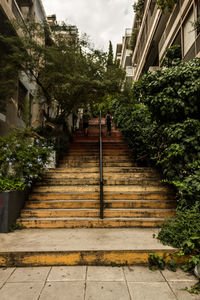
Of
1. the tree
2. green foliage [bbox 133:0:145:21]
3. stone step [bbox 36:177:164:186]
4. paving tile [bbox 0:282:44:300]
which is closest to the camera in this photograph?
paving tile [bbox 0:282:44:300]

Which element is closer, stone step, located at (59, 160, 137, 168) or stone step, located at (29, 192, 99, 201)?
stone step, located at (29, 192, 99, 201)

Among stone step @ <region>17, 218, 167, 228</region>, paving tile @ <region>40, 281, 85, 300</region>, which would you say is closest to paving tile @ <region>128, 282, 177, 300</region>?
paving tile @ <region>40, 281, 85, 300</region>

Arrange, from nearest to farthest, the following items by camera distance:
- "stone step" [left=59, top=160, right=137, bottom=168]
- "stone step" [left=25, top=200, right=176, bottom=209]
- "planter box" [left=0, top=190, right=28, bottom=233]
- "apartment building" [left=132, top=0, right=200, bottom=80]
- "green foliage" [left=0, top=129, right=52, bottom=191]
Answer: "planter box" [left=0, top=190, right=28, bottom=233]
"green foliage" [left=0, top=129, right=52, bottom=191]
"stone step" [left=25, top=200, right=176, bottom=209]
"apartment building" [left=132, top=0, right=200, bottom=80]
"stone step" [left=59, top=160, right=137, bottom=168]

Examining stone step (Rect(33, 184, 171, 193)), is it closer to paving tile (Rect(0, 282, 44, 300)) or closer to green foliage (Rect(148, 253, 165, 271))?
green foliage (Rect(148, 253, 165, 271))

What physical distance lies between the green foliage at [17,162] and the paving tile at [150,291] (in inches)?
136

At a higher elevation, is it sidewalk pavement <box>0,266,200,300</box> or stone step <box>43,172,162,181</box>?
stone step <box>43,172,162,181</box>

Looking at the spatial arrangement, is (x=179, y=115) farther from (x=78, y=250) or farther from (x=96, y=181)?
(x=78, y=250)

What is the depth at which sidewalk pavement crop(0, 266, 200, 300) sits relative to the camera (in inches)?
107

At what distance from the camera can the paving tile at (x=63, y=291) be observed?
2.68 metres

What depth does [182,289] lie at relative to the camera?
2875mm

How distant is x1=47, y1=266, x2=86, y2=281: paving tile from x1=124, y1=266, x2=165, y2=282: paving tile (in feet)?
2.19

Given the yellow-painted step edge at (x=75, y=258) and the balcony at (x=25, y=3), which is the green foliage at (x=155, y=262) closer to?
the yellow-painted step edge at (x=75, y=258)

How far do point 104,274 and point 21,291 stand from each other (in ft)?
3.81

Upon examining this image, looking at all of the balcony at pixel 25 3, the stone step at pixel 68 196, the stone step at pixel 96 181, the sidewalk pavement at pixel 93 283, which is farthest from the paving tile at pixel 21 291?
the balcony at pixel 25 3
